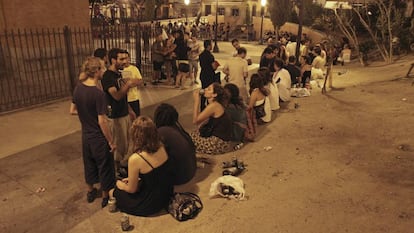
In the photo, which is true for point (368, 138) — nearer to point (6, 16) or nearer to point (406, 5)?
point (6, 16)

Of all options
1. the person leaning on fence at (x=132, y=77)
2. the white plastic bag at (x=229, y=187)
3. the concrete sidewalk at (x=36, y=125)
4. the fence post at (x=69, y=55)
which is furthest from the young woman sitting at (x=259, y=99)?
the fence post at (x=69, y=55)

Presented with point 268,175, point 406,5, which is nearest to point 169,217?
point 268,175

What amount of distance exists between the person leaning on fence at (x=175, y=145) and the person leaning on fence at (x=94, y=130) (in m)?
0.65

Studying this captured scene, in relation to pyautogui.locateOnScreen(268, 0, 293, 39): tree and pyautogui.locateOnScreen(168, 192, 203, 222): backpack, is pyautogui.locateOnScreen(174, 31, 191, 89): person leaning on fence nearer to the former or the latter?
pyautogui.locateOnScreen(168, 192, 203, 222): backpack

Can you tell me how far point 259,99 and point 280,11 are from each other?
22.0 meters

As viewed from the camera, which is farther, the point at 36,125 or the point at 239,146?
the point at 36,125

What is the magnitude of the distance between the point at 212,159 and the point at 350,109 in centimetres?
427

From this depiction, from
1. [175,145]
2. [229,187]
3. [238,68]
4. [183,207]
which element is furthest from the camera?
[238,68]

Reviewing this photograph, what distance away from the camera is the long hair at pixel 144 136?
350 cm

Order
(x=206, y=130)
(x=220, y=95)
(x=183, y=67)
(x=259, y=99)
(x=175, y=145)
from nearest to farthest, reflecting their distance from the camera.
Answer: (x=175, y=145)
(x=220, y=95)
(x=206, y=130)
(x=259, y=99)
(x=183, y=67)

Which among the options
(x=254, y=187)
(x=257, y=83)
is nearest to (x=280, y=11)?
(x=257, y=83)

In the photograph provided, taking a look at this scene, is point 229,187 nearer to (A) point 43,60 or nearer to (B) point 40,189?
(B) point 40,189

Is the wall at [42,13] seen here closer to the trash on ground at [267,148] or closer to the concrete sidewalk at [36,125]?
the concrete sidewalk at [36,125]

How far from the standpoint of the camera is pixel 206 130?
556 centimetres
